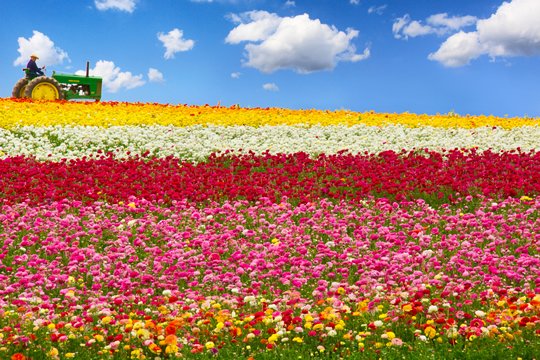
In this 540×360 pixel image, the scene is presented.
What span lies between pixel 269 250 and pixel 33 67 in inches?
1045

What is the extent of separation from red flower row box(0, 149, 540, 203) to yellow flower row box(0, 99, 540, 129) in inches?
251

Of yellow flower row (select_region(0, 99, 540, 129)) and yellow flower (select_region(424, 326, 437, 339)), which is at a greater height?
yellow flower row (select_region(0, 99, 540, 129))

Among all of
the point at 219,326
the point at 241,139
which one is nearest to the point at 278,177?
the point at 241,139

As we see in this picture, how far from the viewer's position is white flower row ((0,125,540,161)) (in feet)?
58.8

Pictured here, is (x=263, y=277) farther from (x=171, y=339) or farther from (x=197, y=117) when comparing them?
(x=197, y=117)

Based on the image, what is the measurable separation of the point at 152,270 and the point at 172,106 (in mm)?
21130

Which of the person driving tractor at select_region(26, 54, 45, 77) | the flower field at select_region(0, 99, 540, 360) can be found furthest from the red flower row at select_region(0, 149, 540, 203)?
the person driving tractor at select_region(26, 54, 45, 77)

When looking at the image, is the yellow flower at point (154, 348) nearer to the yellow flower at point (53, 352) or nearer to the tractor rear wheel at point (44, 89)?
the yellow flower at point (53, 352)

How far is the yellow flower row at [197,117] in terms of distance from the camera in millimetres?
22938

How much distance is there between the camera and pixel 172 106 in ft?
95.5

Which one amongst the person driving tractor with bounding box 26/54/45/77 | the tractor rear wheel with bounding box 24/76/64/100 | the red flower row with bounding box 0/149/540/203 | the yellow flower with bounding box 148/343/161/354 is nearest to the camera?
the yellow flower with bounding box 148/343/161/354

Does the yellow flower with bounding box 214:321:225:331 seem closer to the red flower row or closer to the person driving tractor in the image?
the red flower row

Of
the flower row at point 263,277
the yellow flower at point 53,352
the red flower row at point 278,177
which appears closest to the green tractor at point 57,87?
the red flower row at point 278,177

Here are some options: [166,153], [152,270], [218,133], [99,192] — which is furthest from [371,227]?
[218,133]
